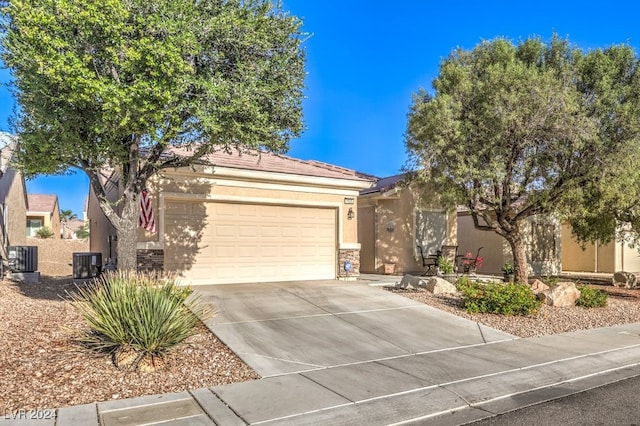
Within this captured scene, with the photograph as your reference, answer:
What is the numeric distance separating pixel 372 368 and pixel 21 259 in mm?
11832

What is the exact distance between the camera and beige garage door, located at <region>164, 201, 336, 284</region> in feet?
38.7

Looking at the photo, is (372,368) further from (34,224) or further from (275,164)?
(34,224)

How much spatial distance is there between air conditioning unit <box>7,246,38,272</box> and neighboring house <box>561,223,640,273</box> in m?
21.4

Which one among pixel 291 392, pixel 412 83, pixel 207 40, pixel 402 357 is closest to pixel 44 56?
pixel 207 40

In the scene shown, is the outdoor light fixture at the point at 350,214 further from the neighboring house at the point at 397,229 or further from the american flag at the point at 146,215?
Answer: the american flag at the point at 146,215

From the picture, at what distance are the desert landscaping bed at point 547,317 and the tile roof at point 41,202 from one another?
1405 inches

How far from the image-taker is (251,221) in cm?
1279

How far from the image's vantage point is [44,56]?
21.1 feet

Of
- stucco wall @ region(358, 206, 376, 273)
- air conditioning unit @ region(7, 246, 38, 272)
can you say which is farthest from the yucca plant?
stucco wall @ region(358, 206, 376, 273)

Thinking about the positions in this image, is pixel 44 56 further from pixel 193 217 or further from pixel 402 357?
pixel 402 357

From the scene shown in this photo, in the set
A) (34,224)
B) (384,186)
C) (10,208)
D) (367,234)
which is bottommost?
(367,234)

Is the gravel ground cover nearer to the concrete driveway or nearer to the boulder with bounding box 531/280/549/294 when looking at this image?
the concrete driveway

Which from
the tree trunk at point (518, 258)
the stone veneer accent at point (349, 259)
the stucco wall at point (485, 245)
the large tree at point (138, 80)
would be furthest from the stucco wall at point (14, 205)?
the stucco wall at point (485, 245)

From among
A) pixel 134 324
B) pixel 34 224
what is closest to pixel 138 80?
pixel 134 324
